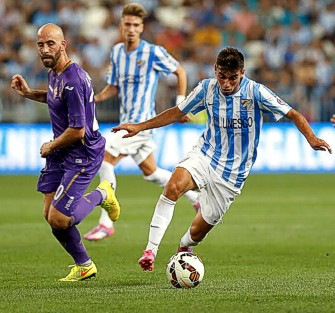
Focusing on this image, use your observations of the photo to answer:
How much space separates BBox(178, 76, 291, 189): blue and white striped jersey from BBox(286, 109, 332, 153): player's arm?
0.27 feet

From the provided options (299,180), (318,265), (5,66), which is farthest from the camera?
(5,66)

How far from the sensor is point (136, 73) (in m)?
11.8

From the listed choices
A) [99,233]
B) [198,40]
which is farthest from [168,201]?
[198,40]

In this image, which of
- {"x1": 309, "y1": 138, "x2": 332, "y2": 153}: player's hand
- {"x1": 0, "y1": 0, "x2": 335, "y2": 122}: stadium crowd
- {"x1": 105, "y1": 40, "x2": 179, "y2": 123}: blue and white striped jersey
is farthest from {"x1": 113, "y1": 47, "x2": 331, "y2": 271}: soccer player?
{"x1": 0, "y1": 0, "x2": 335, "y2": 122}: stadium crowd

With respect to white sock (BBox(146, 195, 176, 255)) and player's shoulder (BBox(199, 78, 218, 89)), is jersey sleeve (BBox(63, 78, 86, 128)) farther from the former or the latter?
player's shoulder (BBox(199, 78, 218, 89))

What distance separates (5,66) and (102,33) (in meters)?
2.43

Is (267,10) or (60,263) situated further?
(267,10)

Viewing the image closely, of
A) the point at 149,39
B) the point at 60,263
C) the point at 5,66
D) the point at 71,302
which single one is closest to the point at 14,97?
the point at 5,66

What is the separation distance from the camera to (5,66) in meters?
23.2

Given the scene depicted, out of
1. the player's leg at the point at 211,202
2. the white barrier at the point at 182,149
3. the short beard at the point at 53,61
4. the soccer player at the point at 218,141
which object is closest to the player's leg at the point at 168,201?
the soccer player at the point at 218,141

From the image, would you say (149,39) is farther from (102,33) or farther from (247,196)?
(247,196)

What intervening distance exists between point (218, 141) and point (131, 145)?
11.5 feet

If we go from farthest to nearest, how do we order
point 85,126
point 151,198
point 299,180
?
point 299,180, point 151,198, point 85,126

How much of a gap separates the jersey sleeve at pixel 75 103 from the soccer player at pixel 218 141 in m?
0.42
